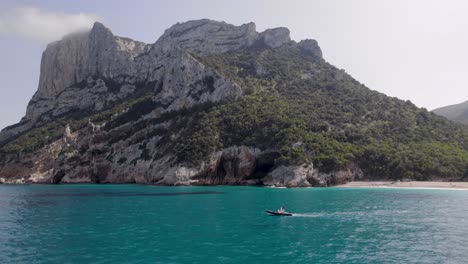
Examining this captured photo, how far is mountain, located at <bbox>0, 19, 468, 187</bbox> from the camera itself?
104062 mm

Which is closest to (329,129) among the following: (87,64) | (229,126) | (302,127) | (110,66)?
(302,127)

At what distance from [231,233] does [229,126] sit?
255 feet

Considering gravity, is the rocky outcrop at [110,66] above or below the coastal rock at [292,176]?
above

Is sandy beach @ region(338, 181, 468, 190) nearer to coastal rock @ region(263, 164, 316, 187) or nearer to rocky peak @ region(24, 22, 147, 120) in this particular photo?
coastal rock @ region(263, 164, 316, 187)

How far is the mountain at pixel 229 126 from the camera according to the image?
10406cm

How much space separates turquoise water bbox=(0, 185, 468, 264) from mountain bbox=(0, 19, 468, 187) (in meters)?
42.4

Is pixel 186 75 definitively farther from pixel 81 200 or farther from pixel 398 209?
pixel 398 209

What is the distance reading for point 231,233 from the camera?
127ft

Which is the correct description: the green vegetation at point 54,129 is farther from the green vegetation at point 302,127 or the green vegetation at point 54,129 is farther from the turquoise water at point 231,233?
the turquoise water at point 231,233

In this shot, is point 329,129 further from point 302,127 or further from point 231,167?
point 231,167

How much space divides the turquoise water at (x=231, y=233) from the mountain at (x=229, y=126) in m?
42.4

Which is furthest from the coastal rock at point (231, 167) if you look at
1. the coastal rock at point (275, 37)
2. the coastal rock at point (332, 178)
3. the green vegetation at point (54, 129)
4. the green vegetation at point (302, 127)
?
the coastal rock at point (275, 37)


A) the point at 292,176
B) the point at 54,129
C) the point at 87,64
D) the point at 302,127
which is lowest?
the point at 292,176

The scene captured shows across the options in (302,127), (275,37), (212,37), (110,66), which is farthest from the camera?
(212,37)
